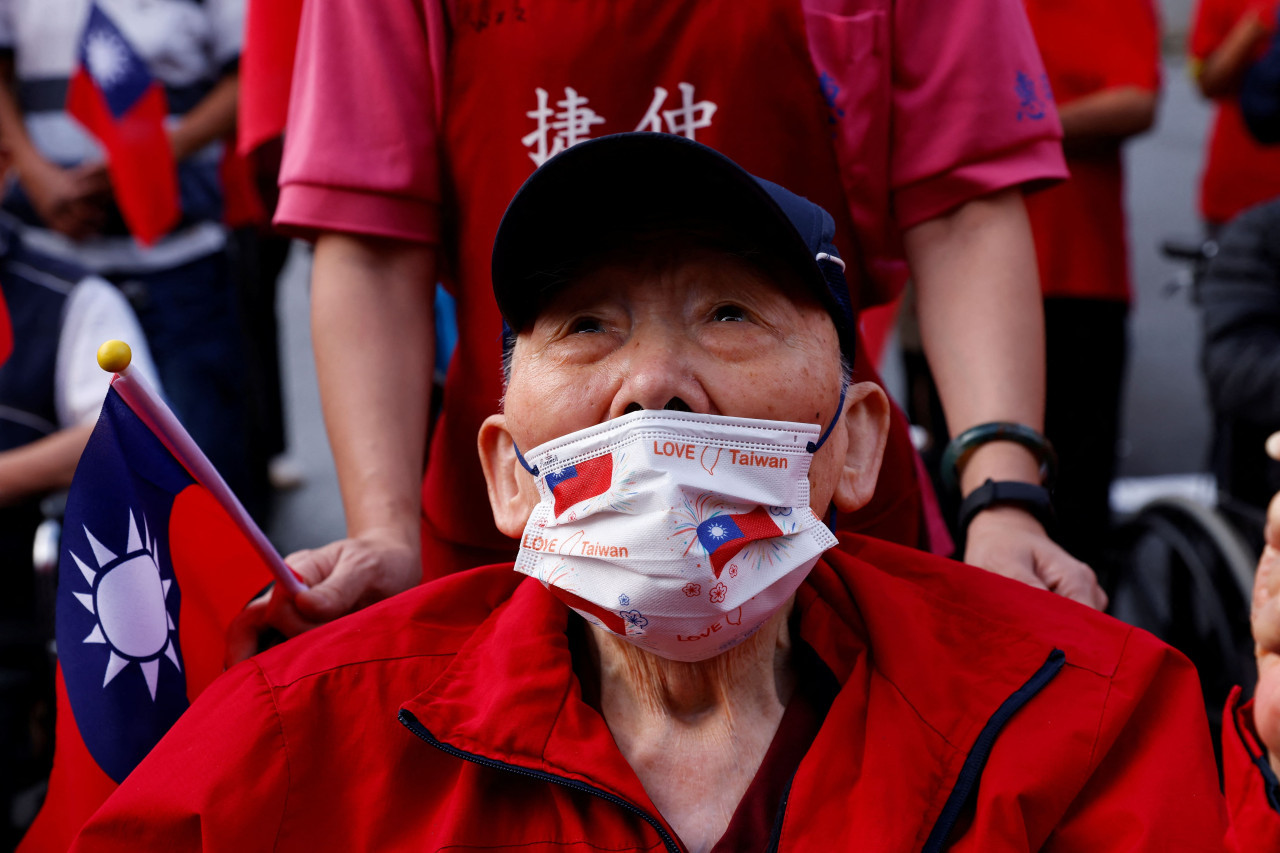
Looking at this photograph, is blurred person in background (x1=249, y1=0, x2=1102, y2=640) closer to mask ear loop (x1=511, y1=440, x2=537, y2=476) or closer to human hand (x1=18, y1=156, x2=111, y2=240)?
mask ear loop (x1=511, y1=440, x2=537, y2=476)

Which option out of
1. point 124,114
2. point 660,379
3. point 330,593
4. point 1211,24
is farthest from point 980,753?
point 1211,24

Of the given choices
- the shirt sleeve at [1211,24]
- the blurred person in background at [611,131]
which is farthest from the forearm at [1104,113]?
the blurred person in background at [611,131]

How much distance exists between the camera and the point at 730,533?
1.42 metres

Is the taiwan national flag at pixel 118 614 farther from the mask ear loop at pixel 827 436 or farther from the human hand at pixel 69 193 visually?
the human hand at pixel 69 193

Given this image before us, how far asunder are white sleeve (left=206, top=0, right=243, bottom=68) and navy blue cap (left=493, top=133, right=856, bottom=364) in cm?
272

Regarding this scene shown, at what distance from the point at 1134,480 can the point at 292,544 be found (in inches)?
150

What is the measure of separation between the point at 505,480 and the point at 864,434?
1.59ft

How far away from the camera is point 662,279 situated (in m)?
1.57

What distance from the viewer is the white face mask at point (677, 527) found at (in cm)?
140

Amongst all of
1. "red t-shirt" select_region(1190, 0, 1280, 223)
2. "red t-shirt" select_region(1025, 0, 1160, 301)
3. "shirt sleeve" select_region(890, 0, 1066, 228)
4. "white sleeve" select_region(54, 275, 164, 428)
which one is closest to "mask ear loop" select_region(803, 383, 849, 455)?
"shirt sleeve" select_region(890, 0, 1066, 228)

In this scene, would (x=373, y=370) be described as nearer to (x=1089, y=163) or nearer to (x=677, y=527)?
(x=677, y=527)

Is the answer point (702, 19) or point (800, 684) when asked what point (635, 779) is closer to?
point (800, 684)

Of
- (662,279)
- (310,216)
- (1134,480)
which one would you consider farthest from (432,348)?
(1134,480)

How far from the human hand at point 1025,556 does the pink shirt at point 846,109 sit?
47 centimetres
